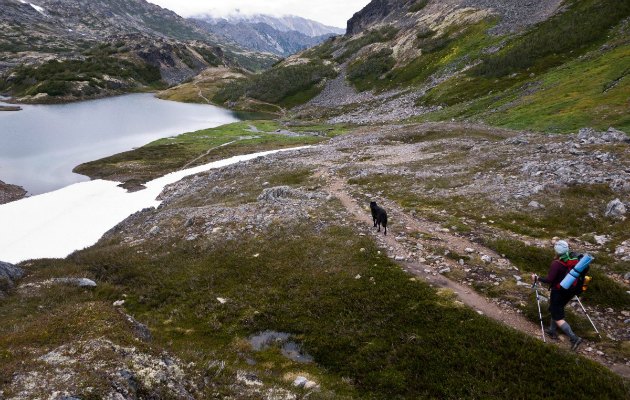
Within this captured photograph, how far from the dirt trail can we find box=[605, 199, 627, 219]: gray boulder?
9101 mm

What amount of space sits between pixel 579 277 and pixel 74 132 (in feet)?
453

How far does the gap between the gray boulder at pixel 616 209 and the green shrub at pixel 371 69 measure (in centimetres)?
14679

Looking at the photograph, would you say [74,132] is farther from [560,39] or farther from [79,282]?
[560,39]

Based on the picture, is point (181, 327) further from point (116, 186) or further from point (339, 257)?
point (116, 186)

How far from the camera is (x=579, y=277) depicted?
1359cm

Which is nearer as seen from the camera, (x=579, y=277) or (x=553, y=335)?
(x=579, y=277)

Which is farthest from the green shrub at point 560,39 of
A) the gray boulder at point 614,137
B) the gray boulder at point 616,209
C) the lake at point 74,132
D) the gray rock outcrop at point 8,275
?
the gray rock outcrop at point 8,275

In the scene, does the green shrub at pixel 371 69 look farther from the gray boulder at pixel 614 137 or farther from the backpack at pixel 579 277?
the backpack at pixel 579 277

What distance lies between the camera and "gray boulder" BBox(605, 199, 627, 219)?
78.6 feet

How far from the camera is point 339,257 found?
25156 millimetres

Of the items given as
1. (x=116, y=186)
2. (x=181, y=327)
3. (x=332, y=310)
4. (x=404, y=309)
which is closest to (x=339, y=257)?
(x=332, y=310)

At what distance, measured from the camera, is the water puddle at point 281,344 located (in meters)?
17.8

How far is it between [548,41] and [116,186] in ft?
381

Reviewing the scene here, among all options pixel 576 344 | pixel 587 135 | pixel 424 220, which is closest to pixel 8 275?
pixel 424 220
